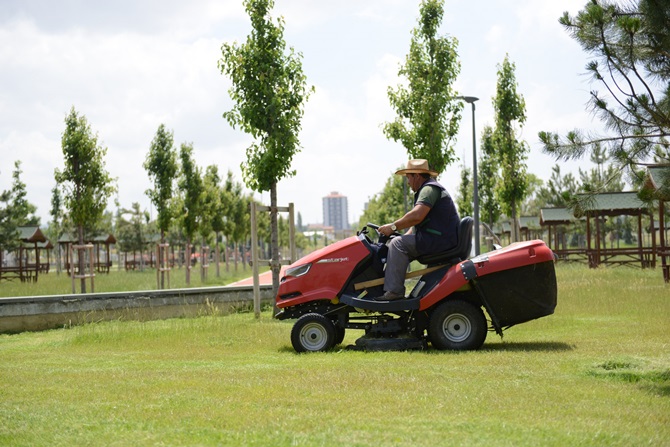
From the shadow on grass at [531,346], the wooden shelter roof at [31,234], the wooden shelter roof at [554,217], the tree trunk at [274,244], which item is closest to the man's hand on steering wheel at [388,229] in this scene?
the shadow on grass at [531,346]

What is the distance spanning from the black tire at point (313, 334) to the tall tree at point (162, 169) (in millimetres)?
22634

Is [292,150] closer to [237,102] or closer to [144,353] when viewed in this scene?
[237,102]

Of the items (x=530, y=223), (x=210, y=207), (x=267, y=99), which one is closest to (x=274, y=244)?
(x=267, y=99)

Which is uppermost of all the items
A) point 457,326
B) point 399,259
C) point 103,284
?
point 399,259

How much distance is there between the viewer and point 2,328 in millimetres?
14445

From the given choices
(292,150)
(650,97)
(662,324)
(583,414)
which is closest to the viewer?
(583,414)

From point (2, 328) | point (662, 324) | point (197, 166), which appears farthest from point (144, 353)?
point (197, 166)

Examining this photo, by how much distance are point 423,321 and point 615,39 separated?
383 cm

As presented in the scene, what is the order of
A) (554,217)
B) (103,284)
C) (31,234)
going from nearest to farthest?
(103,284) → (31,234) → (554,217)

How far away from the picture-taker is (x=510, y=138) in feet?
113

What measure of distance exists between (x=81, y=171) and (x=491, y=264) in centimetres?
1825

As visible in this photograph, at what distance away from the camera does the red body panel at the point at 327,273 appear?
10156 mm

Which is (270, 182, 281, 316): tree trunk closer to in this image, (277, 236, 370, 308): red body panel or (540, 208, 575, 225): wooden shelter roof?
(277, 236, 370, 308): red body panel

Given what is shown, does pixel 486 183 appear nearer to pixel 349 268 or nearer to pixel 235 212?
pixel 235 212
